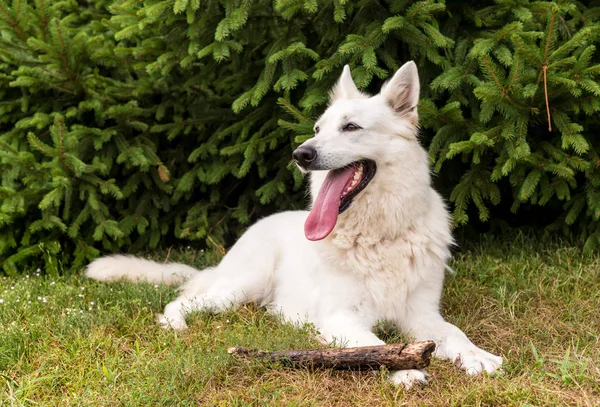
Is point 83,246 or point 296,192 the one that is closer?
point 83,246

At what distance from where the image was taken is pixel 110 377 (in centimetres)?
315

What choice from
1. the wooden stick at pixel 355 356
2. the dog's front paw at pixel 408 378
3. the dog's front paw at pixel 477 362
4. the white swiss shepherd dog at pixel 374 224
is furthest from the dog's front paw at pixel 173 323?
the dog's front paw at pixel 477 362

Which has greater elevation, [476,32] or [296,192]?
[476,32]

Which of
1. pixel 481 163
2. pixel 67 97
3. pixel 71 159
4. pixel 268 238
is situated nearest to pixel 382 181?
pixel 268 238

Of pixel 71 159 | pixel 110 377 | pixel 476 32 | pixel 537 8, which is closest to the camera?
pixel 110 377

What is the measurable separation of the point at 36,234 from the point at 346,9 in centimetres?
330

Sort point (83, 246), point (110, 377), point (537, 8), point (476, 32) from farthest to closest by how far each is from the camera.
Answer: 1. point (83, 246)
2. point (476, 32)
3. point (537, 8)
4. point (110, 377)

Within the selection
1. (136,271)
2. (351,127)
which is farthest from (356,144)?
(136,271)

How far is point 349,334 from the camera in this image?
3.51 meters

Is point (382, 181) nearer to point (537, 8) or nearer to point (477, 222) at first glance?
point (537, 8)

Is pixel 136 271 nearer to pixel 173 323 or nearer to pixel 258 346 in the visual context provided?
pixel 173 323

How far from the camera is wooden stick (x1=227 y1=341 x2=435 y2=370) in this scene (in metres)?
3.00

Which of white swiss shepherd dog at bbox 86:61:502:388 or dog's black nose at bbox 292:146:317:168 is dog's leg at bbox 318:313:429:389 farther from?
dog's black nose at bbox 292:146:317:168

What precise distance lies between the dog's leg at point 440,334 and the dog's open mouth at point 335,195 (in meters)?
0.69
